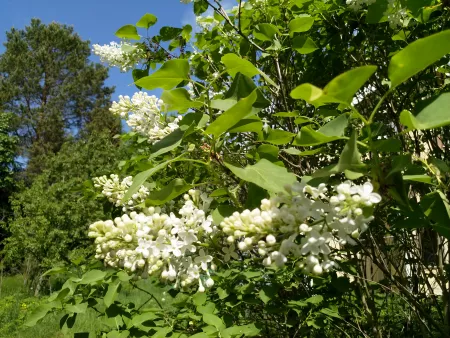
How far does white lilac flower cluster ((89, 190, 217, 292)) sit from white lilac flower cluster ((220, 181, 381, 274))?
242 millimetres

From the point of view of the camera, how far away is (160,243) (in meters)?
1.05

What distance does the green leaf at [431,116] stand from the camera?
26.7 inches

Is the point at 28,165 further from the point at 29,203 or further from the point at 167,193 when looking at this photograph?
the point at 167,193

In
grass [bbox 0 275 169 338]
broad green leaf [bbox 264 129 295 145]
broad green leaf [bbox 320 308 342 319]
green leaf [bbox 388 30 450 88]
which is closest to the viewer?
green leaf [bbox 388 30 450 88]

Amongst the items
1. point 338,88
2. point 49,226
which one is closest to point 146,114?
point 338,88

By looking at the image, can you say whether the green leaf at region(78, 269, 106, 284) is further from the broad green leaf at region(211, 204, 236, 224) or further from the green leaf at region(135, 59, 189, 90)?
the green leaf at region(135, 59, 189, 90)

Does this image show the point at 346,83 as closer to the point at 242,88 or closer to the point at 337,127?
the point at 337,127

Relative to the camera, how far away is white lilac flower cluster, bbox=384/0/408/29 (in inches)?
66.7

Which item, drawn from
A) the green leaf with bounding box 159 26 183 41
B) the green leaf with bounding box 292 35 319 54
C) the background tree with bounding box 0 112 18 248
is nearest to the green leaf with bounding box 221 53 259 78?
the green leaf with bounding box 292 35 319 54

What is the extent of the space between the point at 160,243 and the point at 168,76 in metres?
0.41

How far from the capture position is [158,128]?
177cm

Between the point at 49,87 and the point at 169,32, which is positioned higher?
the point at 49,87

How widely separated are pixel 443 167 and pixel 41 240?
39.0 feet

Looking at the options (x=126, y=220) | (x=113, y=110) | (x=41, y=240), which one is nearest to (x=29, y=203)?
(x=41, y=240)
